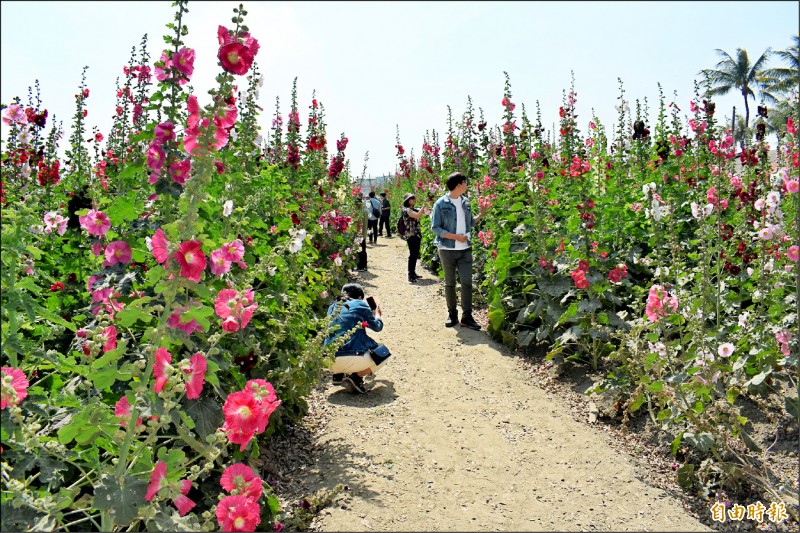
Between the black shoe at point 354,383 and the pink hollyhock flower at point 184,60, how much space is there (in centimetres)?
298

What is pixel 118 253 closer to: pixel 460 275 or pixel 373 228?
pixel 460 275

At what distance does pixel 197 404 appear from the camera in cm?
278

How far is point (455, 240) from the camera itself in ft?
22.9

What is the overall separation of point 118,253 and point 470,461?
7.98 feet

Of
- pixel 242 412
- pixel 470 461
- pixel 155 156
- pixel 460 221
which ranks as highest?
pixel 155 156

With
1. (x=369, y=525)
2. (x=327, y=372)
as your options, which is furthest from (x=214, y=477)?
(x=327, y=372)

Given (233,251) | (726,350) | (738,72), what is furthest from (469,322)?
(738,72)

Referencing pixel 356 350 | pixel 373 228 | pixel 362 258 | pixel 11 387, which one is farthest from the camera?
pixel 373 228

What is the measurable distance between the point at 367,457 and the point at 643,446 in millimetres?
1936

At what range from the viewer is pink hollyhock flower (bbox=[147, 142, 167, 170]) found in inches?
104

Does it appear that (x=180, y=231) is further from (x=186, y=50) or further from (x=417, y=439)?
(x=417, y=439)

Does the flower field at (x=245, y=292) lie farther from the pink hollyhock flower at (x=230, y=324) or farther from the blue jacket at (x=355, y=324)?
the blue jacket at (x=355, y=324)

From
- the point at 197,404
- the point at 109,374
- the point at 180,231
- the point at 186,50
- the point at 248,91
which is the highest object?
the point at 248,91

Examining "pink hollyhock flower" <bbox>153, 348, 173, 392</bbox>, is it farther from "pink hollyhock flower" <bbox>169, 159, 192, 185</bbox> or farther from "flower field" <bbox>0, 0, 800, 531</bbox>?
"pink hollyhock flower" <bbox>169, 159, 192, 185</bbox>
